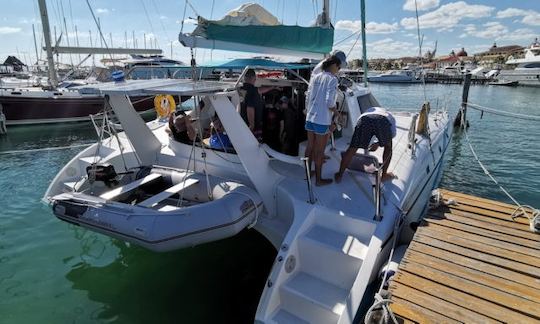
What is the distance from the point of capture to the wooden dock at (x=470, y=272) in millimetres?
2994

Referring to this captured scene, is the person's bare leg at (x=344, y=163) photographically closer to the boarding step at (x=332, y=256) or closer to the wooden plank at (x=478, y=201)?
the boarding step at (x=332, y=256)

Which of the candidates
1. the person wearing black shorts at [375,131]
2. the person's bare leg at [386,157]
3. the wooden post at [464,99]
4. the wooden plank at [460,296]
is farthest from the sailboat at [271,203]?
the wooden post at [464,99]

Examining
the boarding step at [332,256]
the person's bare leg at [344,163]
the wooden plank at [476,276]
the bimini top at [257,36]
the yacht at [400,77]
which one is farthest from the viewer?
the yacht at [400,77]

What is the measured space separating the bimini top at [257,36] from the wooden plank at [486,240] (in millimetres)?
3033

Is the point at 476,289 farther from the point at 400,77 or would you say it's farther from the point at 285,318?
the point at 400,77

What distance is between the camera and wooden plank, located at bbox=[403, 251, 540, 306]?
317cm

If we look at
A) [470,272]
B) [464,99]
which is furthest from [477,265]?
[464,99]

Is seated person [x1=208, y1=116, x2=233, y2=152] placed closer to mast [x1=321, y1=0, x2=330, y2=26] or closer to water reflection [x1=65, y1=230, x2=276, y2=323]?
water reflection [x1=65, y1=230, x2=276, y2=323]

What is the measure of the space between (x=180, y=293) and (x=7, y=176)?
7.71m

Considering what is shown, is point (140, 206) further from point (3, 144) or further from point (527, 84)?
point (527, 84)

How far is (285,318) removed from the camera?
11.1 ft

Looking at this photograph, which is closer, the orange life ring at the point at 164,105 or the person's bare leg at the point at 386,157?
the person's bare leg at the point at 386,157

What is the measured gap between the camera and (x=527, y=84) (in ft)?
127

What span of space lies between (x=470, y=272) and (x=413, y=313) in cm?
89
